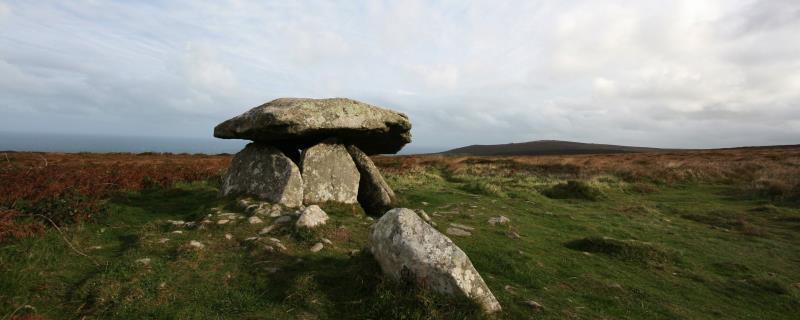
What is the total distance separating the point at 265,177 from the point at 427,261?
310 inches

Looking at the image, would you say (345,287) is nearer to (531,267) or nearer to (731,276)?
(531,267)

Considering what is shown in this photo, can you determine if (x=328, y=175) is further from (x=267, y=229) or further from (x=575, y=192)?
(x=575, y=192)

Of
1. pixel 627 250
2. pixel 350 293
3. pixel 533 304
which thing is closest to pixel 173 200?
pixel 350 293

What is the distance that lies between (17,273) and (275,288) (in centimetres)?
389

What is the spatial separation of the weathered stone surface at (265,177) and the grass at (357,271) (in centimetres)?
82

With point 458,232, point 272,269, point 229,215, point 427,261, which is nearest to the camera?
point 427,261

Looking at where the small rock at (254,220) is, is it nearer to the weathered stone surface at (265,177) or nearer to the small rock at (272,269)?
the weathered stone surface at (265,177)

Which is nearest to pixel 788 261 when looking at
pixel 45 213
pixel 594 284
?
pixel 594 284

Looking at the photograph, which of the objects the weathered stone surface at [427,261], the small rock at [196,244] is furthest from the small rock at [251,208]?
the weathered stone surface at [427,261]

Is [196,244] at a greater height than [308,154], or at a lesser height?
lesser

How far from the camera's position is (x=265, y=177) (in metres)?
12.6

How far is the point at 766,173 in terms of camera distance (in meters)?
27.0

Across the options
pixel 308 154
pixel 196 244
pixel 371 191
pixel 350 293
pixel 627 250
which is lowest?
pixel 627 250

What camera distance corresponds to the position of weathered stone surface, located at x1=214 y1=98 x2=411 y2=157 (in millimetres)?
12125
